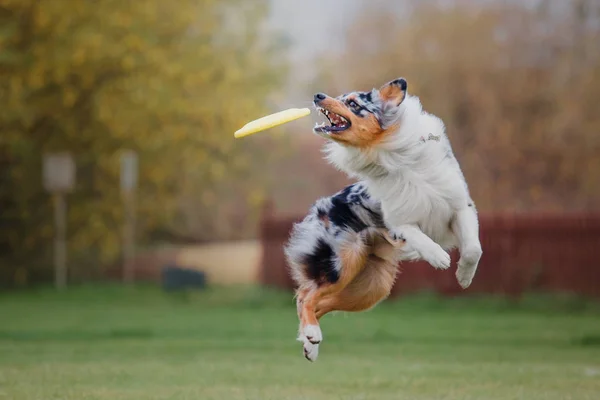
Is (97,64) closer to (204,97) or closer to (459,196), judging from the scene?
(204,97)

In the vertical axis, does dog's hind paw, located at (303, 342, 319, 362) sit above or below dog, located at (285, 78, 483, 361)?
below

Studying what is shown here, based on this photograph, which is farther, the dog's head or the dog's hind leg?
the dog's hind leg

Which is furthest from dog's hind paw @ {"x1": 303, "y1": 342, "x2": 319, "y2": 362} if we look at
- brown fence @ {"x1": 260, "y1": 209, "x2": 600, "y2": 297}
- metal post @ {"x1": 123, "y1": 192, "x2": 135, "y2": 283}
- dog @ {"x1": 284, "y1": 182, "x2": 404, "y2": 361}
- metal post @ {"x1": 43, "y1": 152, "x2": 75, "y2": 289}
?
metal post @ {"x1": 123, "y1": 192, "x2": 135, "y2": 283}

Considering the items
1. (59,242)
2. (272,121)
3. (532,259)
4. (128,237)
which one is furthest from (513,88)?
(272,121)

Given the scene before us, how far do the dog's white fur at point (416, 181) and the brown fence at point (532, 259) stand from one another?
13.1 meters

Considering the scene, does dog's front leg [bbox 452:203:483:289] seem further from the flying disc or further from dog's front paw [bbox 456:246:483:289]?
the flying disc

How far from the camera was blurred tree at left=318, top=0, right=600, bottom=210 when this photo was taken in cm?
3088

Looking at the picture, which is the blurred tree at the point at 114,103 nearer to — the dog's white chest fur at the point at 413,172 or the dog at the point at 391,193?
the dog at the point at 391,193

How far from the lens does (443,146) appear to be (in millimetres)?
8023

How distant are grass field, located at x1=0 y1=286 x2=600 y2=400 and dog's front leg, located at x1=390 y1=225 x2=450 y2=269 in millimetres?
2024

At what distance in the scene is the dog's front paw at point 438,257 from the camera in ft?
24.7

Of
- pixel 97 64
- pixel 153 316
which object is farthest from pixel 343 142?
pixel 97 64

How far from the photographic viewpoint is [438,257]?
24.8 ft

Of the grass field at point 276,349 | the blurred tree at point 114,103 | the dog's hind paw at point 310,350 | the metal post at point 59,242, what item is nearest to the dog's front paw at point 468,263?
the dog's hind paw at point 310,350
